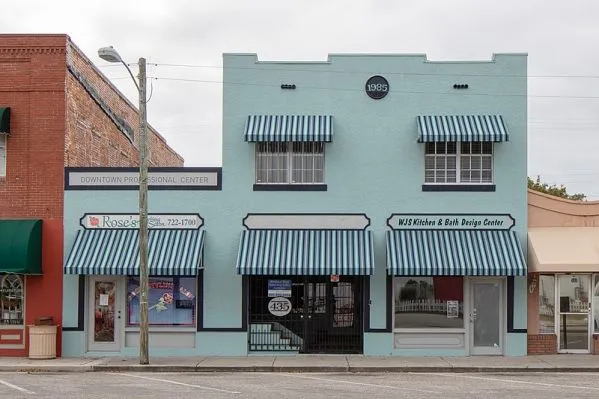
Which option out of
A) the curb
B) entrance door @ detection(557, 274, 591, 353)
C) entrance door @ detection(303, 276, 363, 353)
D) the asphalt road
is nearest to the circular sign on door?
entrance door @ detection(303, 276, 363, 353)

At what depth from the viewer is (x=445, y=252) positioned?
2238cm

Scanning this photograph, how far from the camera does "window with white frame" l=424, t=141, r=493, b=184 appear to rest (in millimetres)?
23344

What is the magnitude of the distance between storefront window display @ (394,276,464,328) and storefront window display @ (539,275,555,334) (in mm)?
2090

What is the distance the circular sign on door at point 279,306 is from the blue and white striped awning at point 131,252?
2144mm

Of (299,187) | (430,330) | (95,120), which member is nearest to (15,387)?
(299,187)

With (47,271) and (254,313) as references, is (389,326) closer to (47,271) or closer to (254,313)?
(254,313)

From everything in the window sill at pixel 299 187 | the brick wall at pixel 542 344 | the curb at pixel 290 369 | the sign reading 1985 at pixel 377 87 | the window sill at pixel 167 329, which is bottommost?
the curb at pixel 290 369

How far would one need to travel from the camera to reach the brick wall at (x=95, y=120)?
78.2 feet

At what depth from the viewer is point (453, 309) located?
75.6 feet

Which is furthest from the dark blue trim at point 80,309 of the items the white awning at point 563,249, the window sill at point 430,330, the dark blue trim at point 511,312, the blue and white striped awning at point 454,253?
the white awning at point 563,249

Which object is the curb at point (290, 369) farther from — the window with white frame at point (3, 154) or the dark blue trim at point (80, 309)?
the window with white frame at point (3, 154)

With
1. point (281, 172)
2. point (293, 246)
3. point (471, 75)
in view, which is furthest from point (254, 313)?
point (471, 75)

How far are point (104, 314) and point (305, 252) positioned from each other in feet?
18.7

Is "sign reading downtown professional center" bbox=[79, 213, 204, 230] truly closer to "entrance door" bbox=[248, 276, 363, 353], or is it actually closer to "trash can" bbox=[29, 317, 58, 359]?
"entrance door" bbox=[248, 276, 363, 353]
